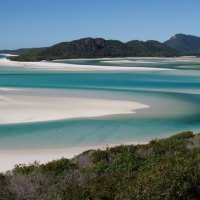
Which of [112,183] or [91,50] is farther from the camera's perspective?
[91,50]

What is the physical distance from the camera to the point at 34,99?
29.1 metres

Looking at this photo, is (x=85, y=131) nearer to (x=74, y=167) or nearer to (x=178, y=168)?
(x=74, y=167)

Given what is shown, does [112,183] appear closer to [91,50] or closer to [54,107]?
[54,107]

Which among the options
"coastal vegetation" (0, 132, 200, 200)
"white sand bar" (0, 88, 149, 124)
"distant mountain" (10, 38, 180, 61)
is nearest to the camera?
"coastal vegetation" (0, 132, 200, 200)

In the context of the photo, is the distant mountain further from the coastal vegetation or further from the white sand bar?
the coastal vegetation

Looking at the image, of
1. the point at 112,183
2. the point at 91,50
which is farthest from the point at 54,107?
the point at 91,50

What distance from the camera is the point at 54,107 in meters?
25.5

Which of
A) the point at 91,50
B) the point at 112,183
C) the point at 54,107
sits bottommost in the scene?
the point at 54,107

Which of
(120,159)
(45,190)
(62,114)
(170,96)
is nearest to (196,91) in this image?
(170,96)

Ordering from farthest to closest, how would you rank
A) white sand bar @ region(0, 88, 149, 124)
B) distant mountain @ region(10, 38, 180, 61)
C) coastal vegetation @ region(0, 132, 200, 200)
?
distant mountain @ region(10, 38, 180, 61), white sand bar @ region(0, 88, 149, 124), coastal vegetation @ region(0, 132, 200, 200)

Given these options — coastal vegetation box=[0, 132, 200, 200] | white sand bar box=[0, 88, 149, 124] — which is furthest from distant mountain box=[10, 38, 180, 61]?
coastal vegetation box=[0, 132, 200, 200]

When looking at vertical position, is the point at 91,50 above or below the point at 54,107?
above

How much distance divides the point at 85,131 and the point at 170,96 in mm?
14592

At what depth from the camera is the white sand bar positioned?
72.4 feet
